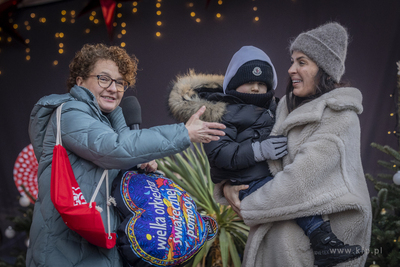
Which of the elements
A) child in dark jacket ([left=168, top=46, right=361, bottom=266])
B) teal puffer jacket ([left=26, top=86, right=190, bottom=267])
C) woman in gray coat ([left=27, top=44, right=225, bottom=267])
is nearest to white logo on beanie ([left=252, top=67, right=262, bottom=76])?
child in dark jacket ([left=168, top=46, right=361, bottom=266])

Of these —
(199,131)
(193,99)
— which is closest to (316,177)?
(199,131)

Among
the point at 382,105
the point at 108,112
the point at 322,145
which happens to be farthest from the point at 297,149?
the point at 382,105

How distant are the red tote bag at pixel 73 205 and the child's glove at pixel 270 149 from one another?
760 millimetres

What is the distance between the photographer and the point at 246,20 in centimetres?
338

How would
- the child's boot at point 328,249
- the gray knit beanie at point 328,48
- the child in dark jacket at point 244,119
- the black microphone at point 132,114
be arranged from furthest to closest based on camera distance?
the black microphone at point 132,114, the gray knit beanie at point 328,48, the child in dark jacket at point 244,119, the child's boot at point 328,249

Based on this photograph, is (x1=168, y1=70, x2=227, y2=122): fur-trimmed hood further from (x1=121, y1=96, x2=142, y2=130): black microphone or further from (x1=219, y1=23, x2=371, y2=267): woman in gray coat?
(x1=219, y1=23, x2=371, y2=267): woman in gray coat

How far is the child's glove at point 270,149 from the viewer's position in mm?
1508

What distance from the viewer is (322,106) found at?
1469 millimetres

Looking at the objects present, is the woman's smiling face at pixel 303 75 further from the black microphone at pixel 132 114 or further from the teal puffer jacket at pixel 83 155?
the black microphone at pixel 132 114

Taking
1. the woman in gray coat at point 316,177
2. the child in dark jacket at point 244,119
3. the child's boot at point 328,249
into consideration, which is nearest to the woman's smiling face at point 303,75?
the woman in gray coat at point 316,177

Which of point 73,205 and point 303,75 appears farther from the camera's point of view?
point 303,75

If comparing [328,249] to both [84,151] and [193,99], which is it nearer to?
[193,99]

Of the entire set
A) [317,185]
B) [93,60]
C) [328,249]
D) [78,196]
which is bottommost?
[328,249]

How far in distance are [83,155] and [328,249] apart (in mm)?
1095
